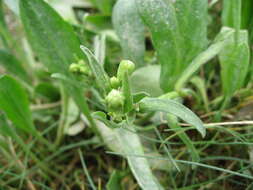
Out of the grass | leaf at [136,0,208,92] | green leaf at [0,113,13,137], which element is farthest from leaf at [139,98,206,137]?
green leaf at [0,113,13,137]

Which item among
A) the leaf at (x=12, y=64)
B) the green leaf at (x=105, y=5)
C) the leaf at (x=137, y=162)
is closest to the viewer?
the leaf at (x=137, y=162)

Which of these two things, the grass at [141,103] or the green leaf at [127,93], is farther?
the grass at [141,103]

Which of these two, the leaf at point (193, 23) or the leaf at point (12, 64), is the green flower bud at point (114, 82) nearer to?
the leaf at point (193, 23)

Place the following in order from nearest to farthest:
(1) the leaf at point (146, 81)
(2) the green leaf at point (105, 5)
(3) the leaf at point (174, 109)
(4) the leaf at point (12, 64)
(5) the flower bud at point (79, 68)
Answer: (3) the leaf at point (174, 109), (5) the flower bud at point (79, 68), (1) the leaf at point (146, 81), (4) the leaf at point (12, 64), (2) the green leaf at point (105, 5)

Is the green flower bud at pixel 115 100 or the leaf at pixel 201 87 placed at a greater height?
the green flower bud at pixel 115 100

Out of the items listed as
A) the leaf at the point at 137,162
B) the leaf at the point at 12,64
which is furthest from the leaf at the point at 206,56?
the leaf at the point at 12,64

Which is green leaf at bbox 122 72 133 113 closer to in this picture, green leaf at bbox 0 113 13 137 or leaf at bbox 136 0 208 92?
leaf at bbox 136 0 208 92

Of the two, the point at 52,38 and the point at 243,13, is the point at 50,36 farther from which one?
the point at 243,13

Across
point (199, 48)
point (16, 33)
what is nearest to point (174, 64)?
point (199, 48)
